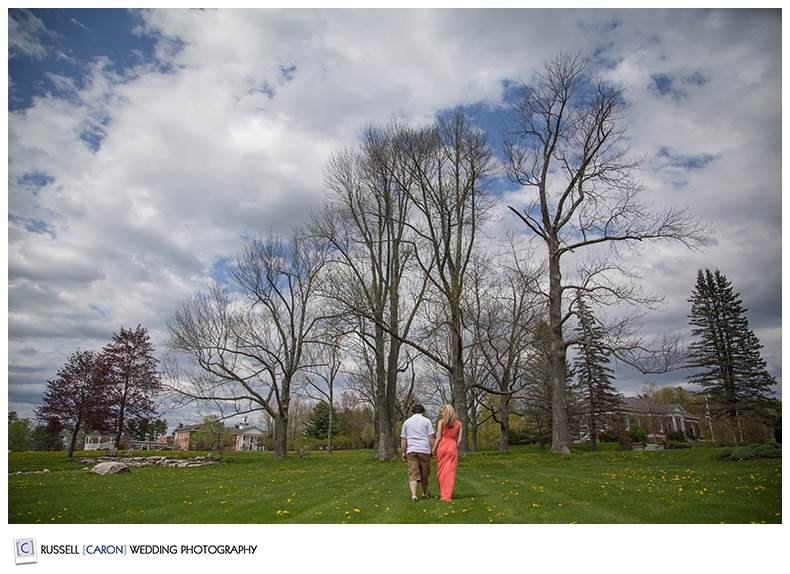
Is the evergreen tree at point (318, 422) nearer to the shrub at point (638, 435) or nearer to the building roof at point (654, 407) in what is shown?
the building roof at point (654, 407)

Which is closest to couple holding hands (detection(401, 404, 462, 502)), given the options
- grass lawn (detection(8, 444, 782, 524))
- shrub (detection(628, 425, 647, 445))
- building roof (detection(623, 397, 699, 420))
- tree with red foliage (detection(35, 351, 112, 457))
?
grass lawn (detection(8, 444, 782, 524))

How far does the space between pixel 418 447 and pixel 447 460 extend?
49 cm

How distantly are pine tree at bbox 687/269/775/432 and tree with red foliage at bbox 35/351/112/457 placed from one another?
35543mm

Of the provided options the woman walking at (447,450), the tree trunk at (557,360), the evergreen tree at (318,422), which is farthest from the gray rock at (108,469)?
the evergreen tree at (318,422)

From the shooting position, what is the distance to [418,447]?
24.4 ft

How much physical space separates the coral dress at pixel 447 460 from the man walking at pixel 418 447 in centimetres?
19

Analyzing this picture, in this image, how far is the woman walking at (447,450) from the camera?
7258 mm

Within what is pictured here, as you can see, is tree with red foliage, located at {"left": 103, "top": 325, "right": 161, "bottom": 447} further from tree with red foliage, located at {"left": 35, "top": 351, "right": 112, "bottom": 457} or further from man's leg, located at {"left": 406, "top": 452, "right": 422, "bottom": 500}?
man's leg, located at {"left": 406, "top": 452, "right": 422, "bottom": 500}

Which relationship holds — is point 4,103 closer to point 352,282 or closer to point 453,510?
point 453,510

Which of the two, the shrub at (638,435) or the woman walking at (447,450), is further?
the shrub at (638,435)

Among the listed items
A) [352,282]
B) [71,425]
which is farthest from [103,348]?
[352,282]

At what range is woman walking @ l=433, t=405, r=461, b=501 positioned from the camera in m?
7.26

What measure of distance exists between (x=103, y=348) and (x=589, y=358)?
1277 inches
